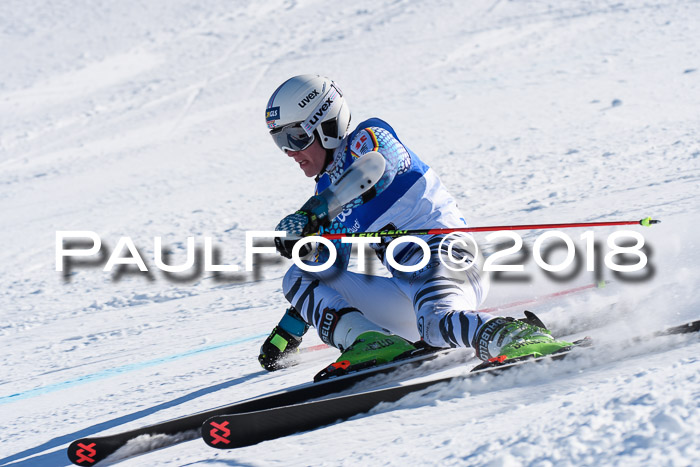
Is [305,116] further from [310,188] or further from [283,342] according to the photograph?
[310,188]

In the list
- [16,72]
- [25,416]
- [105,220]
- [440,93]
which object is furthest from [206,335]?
[16,72]

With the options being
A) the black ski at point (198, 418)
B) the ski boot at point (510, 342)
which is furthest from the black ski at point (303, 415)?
the black ski at point (198, 418)

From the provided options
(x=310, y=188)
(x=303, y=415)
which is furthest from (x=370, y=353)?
(x=310, y=188)

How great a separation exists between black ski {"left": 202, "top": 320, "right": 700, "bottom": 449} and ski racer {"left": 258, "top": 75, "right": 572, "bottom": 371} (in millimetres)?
403

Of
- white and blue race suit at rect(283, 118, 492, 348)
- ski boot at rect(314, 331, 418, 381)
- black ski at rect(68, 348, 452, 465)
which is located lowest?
black ski at rect(68, 348, 452, 465)

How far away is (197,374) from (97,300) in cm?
247

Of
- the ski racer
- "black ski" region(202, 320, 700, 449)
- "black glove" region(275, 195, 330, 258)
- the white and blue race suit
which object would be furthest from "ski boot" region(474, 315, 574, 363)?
"black glove" region(275, 195, 330, 258)

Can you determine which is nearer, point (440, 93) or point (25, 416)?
point (25, 416)

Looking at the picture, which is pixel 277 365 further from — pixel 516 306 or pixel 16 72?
pixel 16 72

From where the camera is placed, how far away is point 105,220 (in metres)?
8.21

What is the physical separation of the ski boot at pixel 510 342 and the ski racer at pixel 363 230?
205 mm

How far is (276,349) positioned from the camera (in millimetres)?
3719

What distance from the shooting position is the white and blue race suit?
127 inches

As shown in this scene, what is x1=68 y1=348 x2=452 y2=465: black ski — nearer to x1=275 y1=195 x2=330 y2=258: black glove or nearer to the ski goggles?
x1=275 y1=195 x2=330 y2=258: black glove
